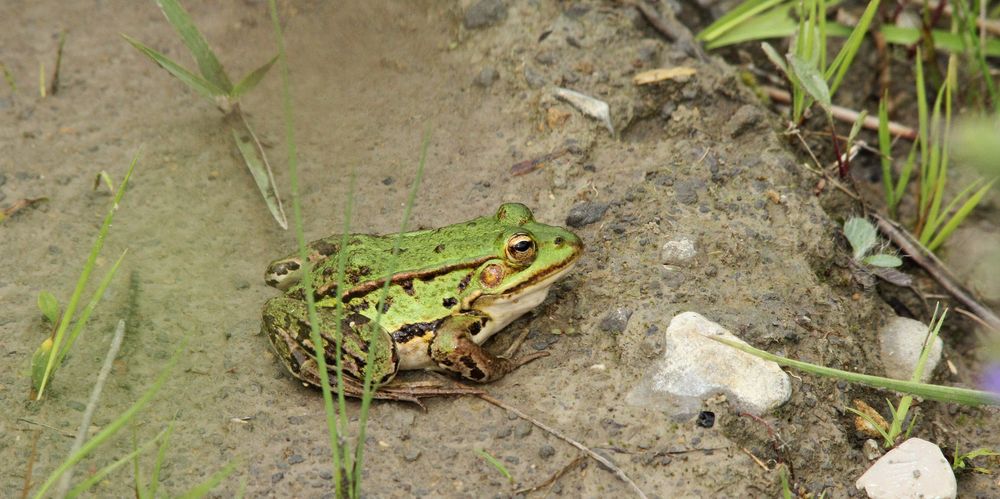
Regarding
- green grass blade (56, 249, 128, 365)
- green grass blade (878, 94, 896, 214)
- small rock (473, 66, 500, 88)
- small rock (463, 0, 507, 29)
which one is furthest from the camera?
small rock (463, 0, 507, 29)

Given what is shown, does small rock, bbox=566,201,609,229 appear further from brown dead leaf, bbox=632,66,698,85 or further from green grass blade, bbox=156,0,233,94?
green grass blade, bbox=156,0,233,94

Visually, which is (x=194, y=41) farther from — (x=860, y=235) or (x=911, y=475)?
(x=911, y=475)

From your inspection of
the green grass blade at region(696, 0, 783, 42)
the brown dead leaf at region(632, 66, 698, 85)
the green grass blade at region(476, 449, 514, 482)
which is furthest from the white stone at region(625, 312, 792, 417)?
the green grass blade at region(696, 0, 783, 42)

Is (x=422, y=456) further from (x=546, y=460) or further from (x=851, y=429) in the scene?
(x=851, y=429)

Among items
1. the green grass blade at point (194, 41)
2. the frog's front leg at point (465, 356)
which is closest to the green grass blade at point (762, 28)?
the frog's front leg at point (465, 356)

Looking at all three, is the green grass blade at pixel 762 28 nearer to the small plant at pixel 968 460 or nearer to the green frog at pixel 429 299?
the green frog at pixel 429 299

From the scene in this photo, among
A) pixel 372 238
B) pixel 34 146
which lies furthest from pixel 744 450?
pixel 34 146

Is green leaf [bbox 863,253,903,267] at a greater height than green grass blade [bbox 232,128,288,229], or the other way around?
green grass blade [bbox 232,128,288,229]
